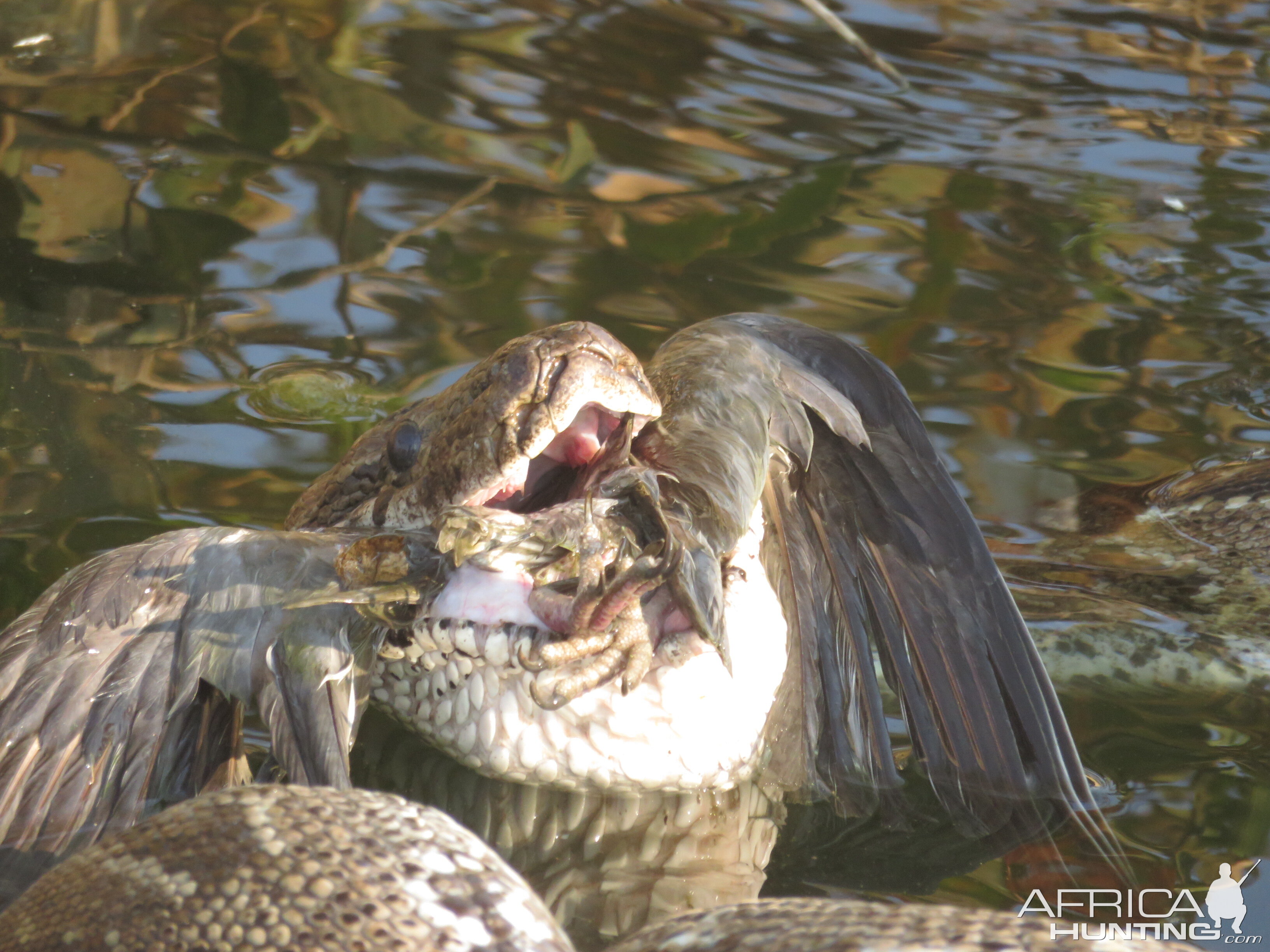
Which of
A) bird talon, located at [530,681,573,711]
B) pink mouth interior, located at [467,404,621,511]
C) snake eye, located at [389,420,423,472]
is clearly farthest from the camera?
snake eye, located at [389,420,423,472]

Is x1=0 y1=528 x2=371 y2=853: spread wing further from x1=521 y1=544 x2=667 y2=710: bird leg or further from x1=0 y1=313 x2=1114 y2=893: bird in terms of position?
x1=521 y1=544 x2=667 y2=710: bird leg

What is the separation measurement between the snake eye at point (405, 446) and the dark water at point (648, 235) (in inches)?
31.2

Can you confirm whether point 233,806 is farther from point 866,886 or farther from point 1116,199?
point 1116,199

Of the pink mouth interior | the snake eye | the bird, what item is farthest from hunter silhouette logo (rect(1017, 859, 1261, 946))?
the snake eye

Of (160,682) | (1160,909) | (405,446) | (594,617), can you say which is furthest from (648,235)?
(1160,909)

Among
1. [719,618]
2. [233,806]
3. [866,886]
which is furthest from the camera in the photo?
[866,886]

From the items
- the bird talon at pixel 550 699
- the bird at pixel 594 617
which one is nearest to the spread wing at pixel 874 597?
the bird at pixel 594 617

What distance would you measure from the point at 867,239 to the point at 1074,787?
2406 mm

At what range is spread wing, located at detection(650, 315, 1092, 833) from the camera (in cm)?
218

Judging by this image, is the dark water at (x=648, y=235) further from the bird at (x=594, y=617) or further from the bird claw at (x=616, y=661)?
the bird claw at (x=616, y=661)

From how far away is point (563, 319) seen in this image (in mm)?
3650

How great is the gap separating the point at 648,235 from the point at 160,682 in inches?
103

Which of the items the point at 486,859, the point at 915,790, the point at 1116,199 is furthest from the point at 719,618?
the point at 1116,199

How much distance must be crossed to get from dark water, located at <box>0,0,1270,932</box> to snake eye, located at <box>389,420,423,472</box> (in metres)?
0.79
